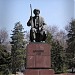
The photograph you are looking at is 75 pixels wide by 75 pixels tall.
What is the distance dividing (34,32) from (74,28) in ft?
83.9

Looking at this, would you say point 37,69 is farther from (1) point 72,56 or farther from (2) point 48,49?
(1) point 72,56

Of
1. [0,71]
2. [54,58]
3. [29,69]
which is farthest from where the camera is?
[54,58]

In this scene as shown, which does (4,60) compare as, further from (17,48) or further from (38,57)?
(38,57)

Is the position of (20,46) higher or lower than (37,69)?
higher

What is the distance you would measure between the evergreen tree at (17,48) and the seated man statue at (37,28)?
22869 millimetres

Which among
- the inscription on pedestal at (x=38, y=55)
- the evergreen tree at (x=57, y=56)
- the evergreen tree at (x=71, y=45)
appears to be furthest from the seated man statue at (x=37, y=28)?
the evergreen tree at (x=71, y=45)

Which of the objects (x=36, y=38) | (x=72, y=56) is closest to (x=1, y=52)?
(x=72, y=56)

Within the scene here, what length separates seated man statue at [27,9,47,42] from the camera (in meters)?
14.9

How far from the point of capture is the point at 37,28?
15.1m

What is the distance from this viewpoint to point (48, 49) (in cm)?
1432

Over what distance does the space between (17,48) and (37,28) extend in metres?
24.4

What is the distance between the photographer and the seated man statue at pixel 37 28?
585 inches

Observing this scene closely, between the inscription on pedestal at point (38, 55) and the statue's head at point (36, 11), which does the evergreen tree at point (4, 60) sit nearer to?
the statue's head at point (36, 11)

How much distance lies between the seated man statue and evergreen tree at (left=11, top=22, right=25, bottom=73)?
2287 cm
